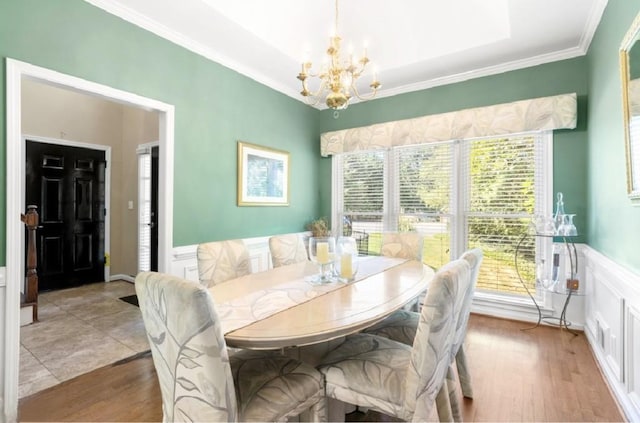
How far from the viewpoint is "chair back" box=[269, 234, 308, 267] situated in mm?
2688

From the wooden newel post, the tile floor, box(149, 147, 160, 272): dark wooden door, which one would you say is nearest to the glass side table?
the tile floor

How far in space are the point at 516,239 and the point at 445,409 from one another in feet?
7.91

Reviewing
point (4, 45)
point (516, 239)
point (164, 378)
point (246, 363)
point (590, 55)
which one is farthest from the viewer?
point (516, 239)

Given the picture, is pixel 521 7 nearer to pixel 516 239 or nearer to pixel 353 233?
pixel 516 239

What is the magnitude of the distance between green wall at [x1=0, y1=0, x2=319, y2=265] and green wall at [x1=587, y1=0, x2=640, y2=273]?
3041 mm

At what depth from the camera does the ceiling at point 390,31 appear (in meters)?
2.52

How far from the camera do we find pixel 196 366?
105 centimetres

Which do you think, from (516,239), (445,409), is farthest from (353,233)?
(445,409)

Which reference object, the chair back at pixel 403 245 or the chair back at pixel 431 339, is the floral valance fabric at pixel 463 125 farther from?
the chair back at pixel 431 339

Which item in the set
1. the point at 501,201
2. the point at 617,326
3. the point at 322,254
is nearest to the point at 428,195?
the point at 501,201

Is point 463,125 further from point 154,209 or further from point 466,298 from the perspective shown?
point 154,209

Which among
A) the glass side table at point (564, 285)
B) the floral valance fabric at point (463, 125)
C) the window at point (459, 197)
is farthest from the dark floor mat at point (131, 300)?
the glass side table at point (564, 285)

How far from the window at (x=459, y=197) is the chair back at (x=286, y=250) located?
1.63 meters

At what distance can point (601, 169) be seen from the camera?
98.2 inches
